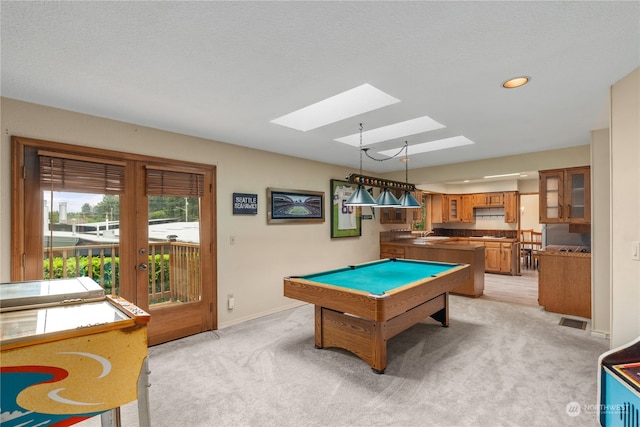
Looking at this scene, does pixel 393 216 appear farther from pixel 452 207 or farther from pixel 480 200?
pixel 480 200

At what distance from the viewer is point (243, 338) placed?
3393mm

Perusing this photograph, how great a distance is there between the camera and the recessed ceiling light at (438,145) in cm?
389

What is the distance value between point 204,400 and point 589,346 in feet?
12.4

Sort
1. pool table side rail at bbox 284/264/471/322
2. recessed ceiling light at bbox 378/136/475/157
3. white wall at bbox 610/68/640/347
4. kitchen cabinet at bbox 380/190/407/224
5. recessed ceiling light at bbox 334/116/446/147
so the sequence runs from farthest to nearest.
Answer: kitchen cabinet at bbox 380/190/407/224 → recessed ceiling light at bbox 378/136/475/157 → recessed ceiling light at bbox 334/116/446/147 → pool table side rail at bbox 284/264/471/322 → white wall at bbox 610/68/640/347

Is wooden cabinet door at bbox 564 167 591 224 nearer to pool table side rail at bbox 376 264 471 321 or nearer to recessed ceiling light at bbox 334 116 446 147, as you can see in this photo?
pool table side rail at bbox 376 264 471 321

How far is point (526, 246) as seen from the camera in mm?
8078

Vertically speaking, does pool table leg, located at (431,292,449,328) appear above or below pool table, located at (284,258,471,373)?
below

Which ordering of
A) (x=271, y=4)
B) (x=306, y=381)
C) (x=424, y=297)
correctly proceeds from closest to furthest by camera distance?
(x=271, y=4) < (x=306, y=381) < (x=424, y=297)

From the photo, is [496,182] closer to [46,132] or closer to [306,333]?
[306,333]

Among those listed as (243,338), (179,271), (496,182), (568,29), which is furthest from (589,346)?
(496,182)

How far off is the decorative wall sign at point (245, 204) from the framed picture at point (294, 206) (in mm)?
227

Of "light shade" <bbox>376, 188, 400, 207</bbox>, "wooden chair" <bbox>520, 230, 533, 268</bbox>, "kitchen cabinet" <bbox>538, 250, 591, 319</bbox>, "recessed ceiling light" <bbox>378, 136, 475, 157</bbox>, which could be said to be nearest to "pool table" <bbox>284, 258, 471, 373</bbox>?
"light shade" <bbox>376, 188, 400, 207</bbox>

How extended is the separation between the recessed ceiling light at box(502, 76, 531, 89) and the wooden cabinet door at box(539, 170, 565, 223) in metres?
2.99

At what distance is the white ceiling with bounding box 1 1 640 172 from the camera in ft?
4.75
